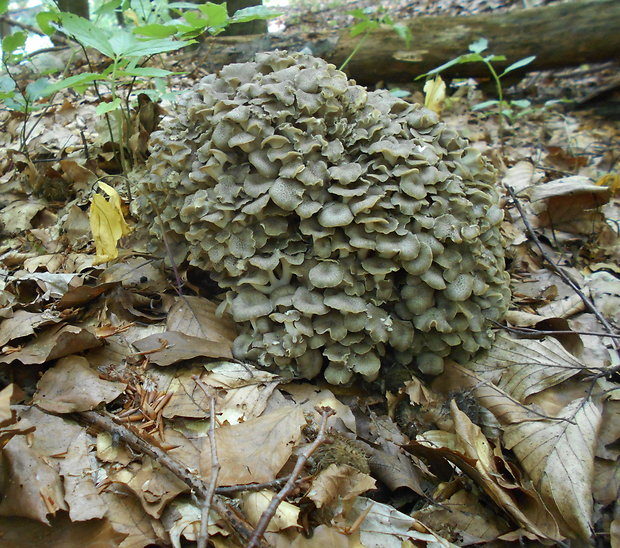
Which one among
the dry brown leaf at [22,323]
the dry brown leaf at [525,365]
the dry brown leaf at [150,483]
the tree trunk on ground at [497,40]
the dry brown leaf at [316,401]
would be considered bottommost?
the dry brown leaf at [525,365]

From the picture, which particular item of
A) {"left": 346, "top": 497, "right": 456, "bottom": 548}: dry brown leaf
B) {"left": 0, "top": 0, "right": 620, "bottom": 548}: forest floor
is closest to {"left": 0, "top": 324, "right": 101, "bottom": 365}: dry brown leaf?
{"left": 0, "top": 0, "right": 620, "bottom": 548}: forest floor

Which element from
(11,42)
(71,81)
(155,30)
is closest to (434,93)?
(155,30)

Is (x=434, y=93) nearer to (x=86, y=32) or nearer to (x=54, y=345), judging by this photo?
(x=86, y=32)

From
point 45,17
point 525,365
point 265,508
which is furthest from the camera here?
point 45,17

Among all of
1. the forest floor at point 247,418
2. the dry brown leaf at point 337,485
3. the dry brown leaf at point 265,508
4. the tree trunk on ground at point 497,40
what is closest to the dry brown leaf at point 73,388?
the forest floor at point 247,418

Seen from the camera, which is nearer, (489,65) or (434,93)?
(434,93)

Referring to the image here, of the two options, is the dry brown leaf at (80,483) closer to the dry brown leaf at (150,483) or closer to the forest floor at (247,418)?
the forest floor at (247,418)

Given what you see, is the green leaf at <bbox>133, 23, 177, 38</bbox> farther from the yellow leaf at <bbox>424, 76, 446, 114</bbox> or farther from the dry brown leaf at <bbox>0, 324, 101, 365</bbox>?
the yellow leaf at <bbox>424, 76, 446, 114</bbox>

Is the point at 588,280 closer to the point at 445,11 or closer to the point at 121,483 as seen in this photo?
the point at 121,483

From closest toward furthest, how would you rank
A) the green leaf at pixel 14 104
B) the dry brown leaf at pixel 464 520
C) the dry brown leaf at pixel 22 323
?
1. the dry brown leaf at pixel 464 520
2. the dry brown leaf at pixel 22 323
3. the green leaf at pixel 14 104
